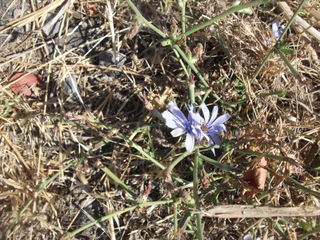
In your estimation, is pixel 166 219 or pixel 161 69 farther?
pixel 161 69

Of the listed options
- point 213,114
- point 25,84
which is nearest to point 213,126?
point 213,114

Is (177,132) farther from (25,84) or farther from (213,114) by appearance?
(25,84)

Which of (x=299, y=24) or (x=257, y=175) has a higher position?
(x=299, y=24)

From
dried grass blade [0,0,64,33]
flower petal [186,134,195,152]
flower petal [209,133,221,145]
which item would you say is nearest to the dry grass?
dried grass blade [0,0,64,33]

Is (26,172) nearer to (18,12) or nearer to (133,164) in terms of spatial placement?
(133,164)

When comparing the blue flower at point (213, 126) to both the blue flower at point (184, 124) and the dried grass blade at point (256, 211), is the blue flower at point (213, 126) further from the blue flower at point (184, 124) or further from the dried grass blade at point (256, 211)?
the dried grass blade at point (256, 211)

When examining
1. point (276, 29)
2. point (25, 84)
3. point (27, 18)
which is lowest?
point (25, 84)

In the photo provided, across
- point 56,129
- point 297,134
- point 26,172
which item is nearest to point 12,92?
point 56,129
